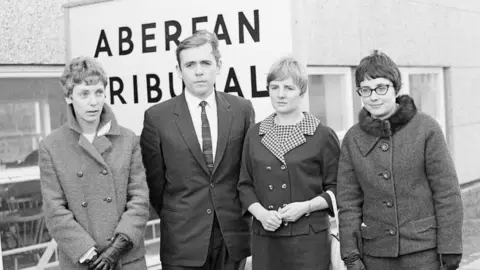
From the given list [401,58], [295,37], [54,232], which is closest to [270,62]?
[295,37]

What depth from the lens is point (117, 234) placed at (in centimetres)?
340

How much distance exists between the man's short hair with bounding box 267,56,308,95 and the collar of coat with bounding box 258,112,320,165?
0.16m

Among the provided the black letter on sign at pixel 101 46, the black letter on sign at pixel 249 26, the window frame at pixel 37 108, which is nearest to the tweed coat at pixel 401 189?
the black letter on sign at pixel 249 26

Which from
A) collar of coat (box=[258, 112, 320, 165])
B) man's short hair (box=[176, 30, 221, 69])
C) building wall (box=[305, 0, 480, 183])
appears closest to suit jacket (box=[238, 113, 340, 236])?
collar of coat (box=[258, 112, 320, 165])

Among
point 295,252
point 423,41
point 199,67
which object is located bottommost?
point 295,252

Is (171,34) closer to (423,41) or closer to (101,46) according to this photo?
(101,46)

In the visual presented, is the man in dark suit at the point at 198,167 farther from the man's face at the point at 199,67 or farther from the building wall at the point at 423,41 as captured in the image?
the building wall at the point at 423,41

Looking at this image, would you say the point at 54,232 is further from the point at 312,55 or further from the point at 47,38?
the point at 312,55

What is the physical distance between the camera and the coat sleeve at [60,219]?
3.32m

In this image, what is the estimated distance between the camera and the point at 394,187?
3389 mm

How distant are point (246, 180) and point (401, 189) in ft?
2.56

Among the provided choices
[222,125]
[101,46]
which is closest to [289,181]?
[222,125]

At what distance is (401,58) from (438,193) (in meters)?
5.44

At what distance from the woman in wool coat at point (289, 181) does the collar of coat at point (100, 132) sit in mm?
697
